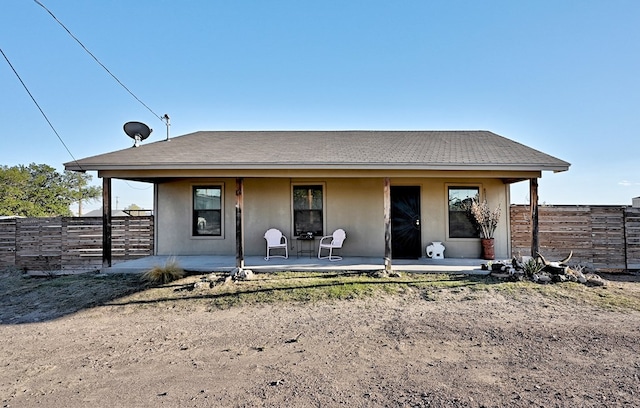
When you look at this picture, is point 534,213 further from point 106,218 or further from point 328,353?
point 106,218

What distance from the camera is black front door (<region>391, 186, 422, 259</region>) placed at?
9.09 m

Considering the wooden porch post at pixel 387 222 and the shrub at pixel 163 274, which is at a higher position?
the wooden porch post at pixel 387 222

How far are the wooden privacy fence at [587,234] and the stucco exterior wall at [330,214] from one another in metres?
0.47

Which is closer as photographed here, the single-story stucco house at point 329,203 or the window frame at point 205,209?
the single-story stucco house at point 329,203

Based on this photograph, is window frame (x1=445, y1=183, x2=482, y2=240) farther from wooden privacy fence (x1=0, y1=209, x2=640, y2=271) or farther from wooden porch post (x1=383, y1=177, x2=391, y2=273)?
wooden porch post (x1=383, y1=177, x2=391, y2=273)

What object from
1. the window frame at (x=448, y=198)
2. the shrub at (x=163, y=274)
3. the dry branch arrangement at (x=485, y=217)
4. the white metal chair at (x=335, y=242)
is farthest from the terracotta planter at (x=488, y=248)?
the shrub at (x=163, y=274)

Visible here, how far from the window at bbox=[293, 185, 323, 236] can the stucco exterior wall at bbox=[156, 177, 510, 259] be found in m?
0.17

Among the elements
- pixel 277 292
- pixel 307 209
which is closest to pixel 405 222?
pixel 307 209

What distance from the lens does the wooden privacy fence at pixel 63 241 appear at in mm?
9656

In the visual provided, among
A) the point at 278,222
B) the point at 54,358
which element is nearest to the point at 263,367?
the point at 54,358

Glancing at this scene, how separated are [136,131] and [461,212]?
9.18m

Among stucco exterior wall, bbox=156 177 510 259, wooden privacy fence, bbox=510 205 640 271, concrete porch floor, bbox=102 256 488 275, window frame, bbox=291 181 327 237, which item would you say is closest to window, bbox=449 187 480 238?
stucco exterior wall, bbox=156 177 510 259

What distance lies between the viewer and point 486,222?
28.4 ft

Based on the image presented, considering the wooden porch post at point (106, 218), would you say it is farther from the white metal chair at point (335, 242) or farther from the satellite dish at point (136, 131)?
the white metal chair at point (335, 242)
